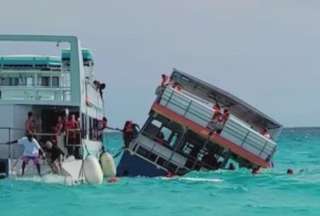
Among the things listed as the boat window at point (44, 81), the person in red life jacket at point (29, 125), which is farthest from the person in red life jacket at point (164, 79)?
the person in red life jacket at point (29, 125)

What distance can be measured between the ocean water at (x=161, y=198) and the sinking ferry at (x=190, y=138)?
3.31ft

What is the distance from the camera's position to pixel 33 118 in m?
30.3

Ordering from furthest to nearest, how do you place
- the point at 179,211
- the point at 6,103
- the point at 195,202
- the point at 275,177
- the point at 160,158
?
the point at 275,177 → the point at 160,158 → the point at 6,103 → the point at 195,202 → the point at 179,211

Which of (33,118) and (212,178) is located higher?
(33,118)

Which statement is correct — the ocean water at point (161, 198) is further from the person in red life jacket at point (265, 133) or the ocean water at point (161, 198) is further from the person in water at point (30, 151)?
the person in red life jacket at point (265, 133)

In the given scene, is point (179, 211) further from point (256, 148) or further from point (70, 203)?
point (256, 148)

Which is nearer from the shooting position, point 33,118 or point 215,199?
point 215,199

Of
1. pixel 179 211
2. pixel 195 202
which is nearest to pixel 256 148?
pixel 195 202

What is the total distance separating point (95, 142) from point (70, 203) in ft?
39.4

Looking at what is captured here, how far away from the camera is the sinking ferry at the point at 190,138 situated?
3478 centimetres

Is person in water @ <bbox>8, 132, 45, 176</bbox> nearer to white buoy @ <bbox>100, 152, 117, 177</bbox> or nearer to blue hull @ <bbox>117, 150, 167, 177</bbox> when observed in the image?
white buoy @ <bbox>100, 152, 117, 177</bbox>

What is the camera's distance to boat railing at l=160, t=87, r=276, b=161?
3462 centimetres

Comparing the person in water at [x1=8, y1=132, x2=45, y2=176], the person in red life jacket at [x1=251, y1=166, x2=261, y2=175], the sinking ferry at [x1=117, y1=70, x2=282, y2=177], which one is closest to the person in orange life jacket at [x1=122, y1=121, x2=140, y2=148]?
the sinking ferry at [x1=117, y1=70, x2=282, y2=177]

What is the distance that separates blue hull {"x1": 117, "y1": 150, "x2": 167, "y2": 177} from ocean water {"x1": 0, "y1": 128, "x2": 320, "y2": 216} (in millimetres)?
714
